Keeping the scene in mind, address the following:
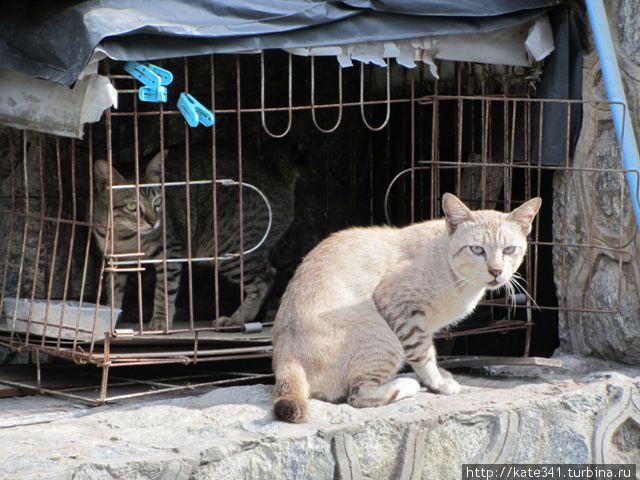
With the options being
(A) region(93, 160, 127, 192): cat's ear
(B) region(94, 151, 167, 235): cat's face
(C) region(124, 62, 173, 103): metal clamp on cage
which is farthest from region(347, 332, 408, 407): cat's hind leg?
(A) region(93, 160, 127, 192): cat's ear

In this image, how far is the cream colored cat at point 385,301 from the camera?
16.1 ft

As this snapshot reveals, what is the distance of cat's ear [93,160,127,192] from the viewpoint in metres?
6.18

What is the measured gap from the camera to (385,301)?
5129 millimetres

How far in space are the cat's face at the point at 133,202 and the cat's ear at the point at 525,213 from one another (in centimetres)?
237

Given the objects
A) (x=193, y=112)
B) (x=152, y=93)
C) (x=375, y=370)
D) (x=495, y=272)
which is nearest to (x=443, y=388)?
(x=375, y=370)

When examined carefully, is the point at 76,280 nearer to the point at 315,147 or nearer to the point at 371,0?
the point at 315,147

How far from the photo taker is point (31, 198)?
6.41 metres

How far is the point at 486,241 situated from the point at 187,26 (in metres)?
1.78

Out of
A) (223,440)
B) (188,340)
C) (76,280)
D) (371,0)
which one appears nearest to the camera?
(223,440)

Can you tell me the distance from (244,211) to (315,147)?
1264 millimetres

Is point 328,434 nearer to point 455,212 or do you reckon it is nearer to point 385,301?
point 385,301

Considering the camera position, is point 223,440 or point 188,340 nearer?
point 223,440

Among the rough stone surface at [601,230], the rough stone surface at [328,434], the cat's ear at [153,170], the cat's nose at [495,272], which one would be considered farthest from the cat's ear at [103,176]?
the rough stone surface at [601,230]

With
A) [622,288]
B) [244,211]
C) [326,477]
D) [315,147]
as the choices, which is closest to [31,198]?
[244,211]
